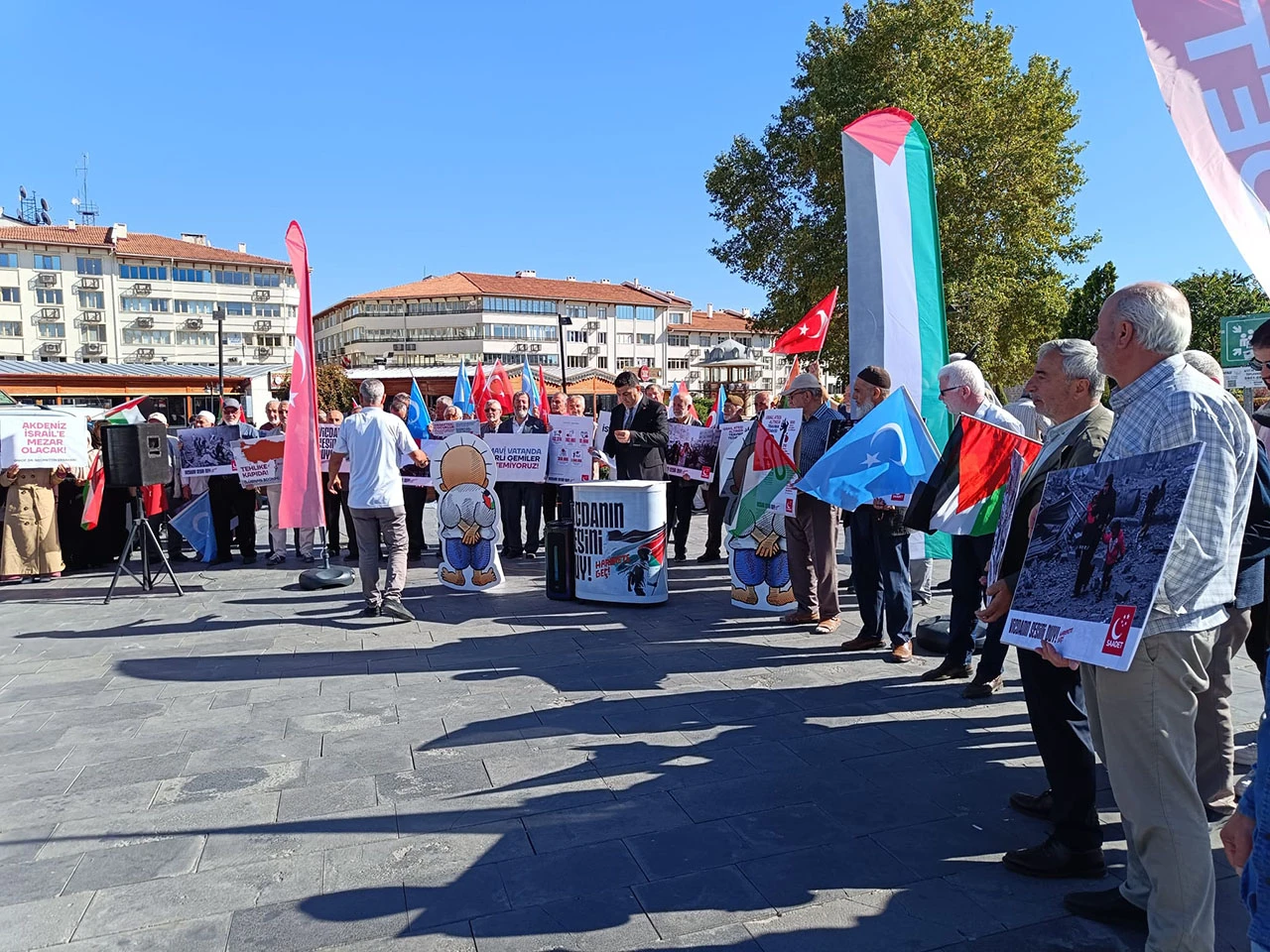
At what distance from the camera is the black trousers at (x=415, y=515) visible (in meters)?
10.9

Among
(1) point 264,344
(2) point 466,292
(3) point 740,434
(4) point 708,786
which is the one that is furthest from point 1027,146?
(1) point 264,344

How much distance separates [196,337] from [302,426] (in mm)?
87375

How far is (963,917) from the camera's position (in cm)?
290

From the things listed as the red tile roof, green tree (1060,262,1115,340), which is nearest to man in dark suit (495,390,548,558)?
green tree (1060,262,1115,340)

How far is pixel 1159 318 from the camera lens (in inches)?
99.0

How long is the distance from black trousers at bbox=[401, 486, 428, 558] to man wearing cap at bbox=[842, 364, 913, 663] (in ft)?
20.4

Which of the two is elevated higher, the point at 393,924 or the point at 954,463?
the point at 954,463

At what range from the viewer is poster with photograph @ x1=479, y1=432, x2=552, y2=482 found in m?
10.7

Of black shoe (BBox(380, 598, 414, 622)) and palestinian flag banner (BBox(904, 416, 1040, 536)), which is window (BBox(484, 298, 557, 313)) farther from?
palestinian flag banner (BBox(904, 416, 1040, 536))

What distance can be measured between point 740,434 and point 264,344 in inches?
3511

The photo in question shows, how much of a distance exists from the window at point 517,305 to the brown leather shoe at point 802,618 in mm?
88063

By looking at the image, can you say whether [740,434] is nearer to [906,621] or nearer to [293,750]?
[906,621]

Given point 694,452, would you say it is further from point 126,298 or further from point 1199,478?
point 126,298

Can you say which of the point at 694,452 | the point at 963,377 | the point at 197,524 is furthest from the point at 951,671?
the point at 197,524
